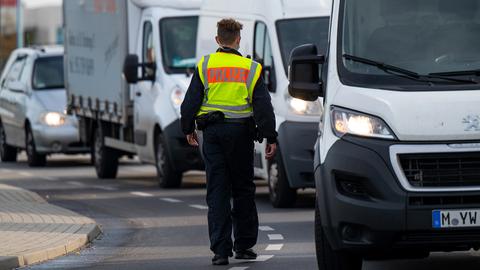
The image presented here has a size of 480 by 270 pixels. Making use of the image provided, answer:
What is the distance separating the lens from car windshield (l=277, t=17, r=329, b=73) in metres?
17.7

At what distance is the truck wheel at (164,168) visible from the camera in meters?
20.9

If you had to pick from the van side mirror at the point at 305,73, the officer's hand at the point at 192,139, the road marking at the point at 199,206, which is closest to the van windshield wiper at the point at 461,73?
the van side mirror at the point at 305,73

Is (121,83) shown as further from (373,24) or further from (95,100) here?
(373,24)

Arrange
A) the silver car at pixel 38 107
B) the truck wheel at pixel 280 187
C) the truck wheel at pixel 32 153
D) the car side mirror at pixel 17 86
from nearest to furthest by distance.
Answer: the truck wheel at pixel 280 187, the silver car at pixel 38 107, the truck wheel at pixel 32 153, the car side mirror at pixel 17 86

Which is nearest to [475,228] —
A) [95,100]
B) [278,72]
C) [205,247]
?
[205,247]

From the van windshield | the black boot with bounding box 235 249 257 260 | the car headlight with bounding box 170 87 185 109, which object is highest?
the van windshield

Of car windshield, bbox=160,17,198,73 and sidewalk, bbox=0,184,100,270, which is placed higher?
car windshield, bbox=160,17,198,73

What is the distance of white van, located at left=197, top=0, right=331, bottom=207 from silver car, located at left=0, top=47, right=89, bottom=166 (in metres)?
9.40

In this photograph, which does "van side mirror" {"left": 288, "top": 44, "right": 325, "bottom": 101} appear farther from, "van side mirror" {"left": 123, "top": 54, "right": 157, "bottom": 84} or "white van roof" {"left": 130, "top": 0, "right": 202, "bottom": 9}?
"white van roof" {"left": 130, "top": 0, "right": 202, "bottom": 9}

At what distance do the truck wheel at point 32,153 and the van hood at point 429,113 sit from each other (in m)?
18.8

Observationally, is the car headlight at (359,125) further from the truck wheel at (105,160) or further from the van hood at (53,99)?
the van hood at (53,99)

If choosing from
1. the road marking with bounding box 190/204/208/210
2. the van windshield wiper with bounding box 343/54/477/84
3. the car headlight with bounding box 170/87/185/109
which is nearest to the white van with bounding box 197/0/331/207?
the road marking with bounding box 190/204/208/210

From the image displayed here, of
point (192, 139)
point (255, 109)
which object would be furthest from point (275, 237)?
point (255, 109)

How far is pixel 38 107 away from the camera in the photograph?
2783 cm
